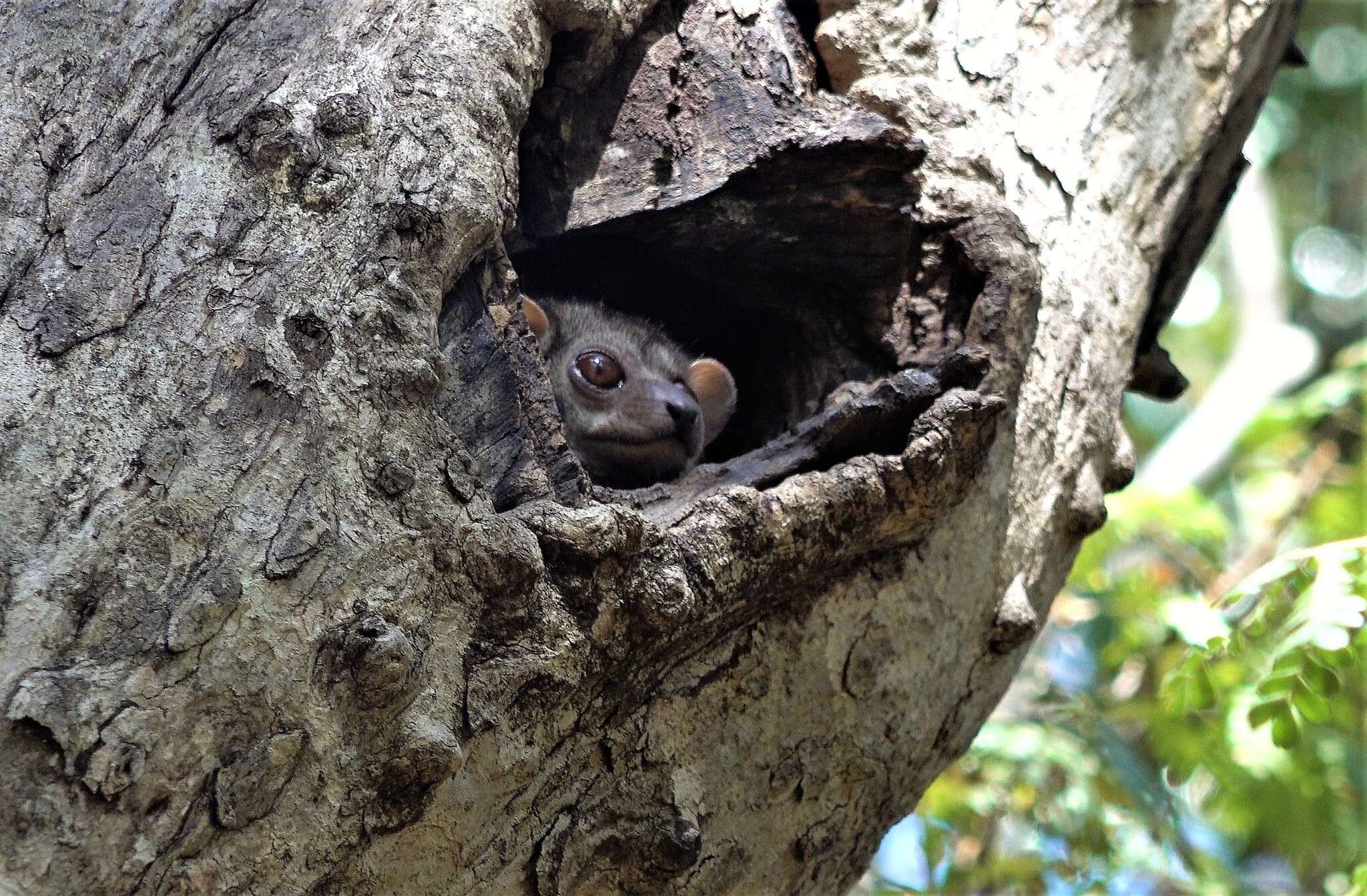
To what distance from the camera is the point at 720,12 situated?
3.21 m

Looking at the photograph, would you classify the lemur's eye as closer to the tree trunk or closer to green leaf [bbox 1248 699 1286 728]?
the tree trunk

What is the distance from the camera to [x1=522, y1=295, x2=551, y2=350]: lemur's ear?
3654 millimetres

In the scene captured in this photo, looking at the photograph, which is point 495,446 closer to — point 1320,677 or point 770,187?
point 770,187

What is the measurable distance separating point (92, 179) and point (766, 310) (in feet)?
7.09

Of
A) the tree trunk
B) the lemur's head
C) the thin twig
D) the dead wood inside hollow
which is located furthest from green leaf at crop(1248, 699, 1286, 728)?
the thin twig

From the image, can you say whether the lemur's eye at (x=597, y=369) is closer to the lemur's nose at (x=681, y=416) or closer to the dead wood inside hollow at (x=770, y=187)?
the lemur's nose at (x=681, y=416)

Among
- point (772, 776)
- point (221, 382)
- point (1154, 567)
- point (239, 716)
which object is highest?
point (221, 382)

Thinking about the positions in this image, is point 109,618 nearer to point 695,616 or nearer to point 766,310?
point 695,616

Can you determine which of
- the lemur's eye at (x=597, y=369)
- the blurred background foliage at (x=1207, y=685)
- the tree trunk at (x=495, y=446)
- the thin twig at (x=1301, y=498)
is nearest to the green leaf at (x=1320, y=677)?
the blurred background foliage at (x=1207, y=685)

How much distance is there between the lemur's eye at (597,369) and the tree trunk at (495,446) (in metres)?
0.68

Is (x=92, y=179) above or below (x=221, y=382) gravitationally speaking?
above

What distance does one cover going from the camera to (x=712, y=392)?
14.2ft

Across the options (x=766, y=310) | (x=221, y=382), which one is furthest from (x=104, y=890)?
(x=766, y=310)

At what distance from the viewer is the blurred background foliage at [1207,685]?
356 cm
